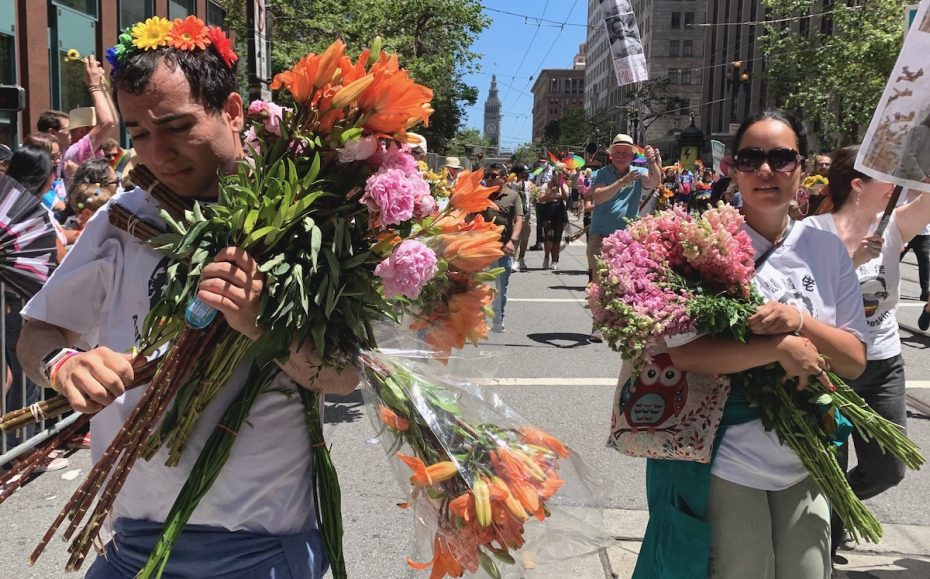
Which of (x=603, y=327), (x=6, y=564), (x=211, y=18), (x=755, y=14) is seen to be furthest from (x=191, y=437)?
(x=755, y=14)

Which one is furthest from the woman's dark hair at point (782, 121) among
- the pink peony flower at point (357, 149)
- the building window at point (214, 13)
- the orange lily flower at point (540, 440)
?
the building window at point (214, 13)

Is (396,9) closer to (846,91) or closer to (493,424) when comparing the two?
(846,91)

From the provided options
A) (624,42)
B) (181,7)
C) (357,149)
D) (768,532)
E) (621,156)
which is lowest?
(768,532)

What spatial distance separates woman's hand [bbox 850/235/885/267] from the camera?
353cm

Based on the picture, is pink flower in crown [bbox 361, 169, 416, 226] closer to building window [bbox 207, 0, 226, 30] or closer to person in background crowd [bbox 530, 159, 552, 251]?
person in background crowd [bbox 530, 159, 552, 251]

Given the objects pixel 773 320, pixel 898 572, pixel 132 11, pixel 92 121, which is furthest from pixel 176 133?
pixel 132 11

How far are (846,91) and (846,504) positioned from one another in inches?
1187

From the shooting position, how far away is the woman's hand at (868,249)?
353 cm

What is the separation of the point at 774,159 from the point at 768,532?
1.26 meters

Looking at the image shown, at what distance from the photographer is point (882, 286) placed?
11.8ft

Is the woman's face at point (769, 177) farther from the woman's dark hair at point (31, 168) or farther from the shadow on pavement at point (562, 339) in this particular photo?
the shadow on pavement at point (562, 339)

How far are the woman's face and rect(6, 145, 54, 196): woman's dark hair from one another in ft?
16.0

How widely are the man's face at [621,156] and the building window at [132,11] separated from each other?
64.0 ft

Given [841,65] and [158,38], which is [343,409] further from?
[841,65]
